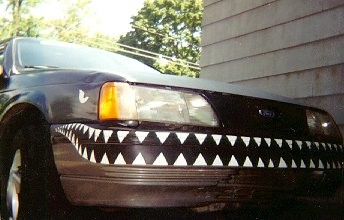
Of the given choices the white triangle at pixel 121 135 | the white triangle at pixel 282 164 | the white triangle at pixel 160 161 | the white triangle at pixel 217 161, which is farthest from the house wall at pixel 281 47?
the white triangle at pixel 121 135

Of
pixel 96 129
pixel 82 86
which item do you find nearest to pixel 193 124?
pixel 96 129

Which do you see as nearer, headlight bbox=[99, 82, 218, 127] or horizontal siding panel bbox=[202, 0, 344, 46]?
headlight bbox=[99, 82, 218, 127]

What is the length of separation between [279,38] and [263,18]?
16.1 inches

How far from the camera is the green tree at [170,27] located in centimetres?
3550

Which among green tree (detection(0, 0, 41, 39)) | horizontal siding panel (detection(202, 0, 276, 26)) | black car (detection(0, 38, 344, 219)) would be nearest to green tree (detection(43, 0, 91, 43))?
green tree (detection(0, 0, 41, 39))

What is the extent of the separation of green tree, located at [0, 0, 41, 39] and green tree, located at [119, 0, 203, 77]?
44.5ft

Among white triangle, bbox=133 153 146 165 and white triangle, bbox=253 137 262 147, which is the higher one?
white triangle, bbox=253 137 262 147

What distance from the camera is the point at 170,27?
36.4 m

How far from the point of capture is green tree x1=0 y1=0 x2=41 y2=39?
71.3 feet

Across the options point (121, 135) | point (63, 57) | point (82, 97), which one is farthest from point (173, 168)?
point (63, 57)

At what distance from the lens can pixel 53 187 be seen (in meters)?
1.96

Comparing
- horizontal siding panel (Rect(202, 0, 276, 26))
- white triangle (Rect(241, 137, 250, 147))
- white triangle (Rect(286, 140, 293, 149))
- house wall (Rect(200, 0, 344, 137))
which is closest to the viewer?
white triangle (Rect(241, 137, 250, 147))

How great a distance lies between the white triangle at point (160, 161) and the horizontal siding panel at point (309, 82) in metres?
2.58

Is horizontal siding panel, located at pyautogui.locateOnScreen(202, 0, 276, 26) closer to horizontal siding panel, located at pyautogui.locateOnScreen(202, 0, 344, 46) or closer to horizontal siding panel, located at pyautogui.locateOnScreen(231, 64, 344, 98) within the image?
horizontal siding panel, located at pyautogui.locateOnScreen(202, 0, 344, 46)
